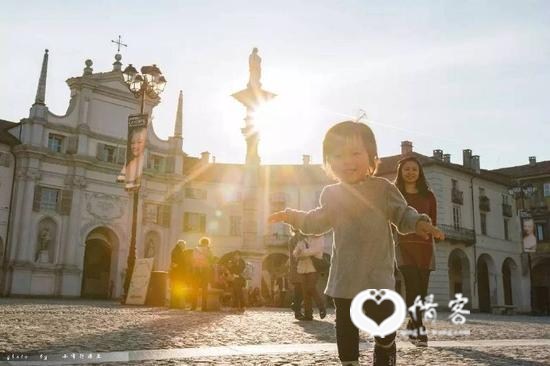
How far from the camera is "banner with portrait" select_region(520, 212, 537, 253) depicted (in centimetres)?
2748

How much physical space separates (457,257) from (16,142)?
33.9 m

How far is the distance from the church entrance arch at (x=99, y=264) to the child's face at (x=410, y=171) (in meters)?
32.5

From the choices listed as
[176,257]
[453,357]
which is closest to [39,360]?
[453,357]

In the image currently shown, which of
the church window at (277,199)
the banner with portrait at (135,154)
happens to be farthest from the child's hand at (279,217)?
the church window at (277,199)

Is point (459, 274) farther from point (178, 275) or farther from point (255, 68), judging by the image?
point (178, 275)

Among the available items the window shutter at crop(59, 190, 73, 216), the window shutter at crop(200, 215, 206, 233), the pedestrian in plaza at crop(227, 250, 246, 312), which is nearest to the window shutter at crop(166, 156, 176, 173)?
the window shutter at crop(200, 215, 206, 233)

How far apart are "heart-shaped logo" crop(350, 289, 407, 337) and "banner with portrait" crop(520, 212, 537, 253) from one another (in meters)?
27.6

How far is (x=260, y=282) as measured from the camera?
21453 millimetres

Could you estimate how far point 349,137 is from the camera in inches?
→ 126

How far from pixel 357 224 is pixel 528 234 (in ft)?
93.4

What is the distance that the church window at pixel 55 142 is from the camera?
34531 millimetres

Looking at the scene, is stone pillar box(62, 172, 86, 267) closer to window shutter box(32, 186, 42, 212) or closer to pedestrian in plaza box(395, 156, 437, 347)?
window shutter box(32, 186, 42, 212)

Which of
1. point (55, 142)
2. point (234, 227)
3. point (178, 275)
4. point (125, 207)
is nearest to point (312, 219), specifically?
point (178, 275)

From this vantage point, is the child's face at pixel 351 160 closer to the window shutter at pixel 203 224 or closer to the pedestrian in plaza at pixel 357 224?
the pedestrian in plaza at pixel 357 224
